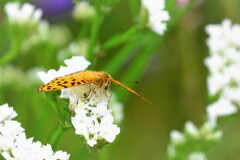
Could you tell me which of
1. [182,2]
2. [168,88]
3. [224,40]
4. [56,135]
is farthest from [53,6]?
[56,135]

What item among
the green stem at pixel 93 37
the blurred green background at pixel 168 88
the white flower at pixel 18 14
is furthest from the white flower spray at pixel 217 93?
the blurred green background at pixel 168 88

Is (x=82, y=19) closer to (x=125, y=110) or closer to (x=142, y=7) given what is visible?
(x=142, y=7)

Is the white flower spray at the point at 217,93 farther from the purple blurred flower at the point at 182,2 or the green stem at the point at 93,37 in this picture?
the green stem at the point at 93,37

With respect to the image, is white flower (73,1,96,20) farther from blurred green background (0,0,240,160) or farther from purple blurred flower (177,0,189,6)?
blurred green background (0,0,240,160)

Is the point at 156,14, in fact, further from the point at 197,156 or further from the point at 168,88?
the point at 168,88

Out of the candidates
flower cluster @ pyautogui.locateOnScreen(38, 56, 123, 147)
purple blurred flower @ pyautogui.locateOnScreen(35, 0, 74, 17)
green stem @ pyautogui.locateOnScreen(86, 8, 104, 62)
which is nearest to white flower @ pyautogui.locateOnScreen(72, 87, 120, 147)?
flower cluster @ pyautogui.locateOnScreen(38, 56, 123, 147)

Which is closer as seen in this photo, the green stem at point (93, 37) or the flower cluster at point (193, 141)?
the green stem at point (93, 37)


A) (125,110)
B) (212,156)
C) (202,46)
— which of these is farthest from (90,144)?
(202,46)
